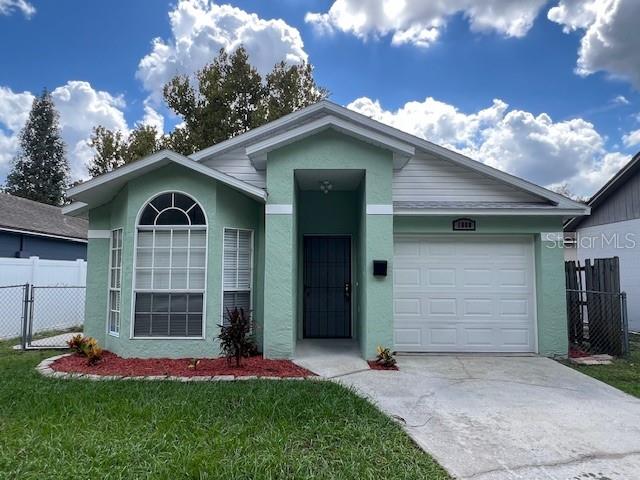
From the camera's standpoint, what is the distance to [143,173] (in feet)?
24.1

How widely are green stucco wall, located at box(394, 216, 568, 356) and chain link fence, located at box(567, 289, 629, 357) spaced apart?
0.83m

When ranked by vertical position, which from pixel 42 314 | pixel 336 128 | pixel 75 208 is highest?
pixel 336 128

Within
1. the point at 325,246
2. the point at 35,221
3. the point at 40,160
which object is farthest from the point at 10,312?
the point at 40,160

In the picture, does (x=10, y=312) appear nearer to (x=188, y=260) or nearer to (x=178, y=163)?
(x=188, y=260)

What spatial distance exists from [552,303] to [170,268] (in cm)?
741

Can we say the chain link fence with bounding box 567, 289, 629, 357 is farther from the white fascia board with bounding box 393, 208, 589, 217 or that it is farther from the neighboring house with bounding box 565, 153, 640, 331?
the neighboring house with bounding box 565, 153, 640, 331

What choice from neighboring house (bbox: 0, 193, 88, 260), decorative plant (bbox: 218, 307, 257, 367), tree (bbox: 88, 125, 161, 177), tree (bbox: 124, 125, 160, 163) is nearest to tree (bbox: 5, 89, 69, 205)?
tree (bbox: 88, 125, 161, 177)

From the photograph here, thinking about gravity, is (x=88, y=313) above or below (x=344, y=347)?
above

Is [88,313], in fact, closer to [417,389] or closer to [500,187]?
[417,389]

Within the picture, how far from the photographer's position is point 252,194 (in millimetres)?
7129

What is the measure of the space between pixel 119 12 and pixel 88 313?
923cm

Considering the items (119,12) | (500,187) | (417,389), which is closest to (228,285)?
(417,389)

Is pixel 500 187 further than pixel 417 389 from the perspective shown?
Yes

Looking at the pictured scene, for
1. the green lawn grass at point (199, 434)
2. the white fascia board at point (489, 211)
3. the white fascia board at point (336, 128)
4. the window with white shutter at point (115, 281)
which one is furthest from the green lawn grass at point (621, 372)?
the window with white shutter at point (115, 281)
